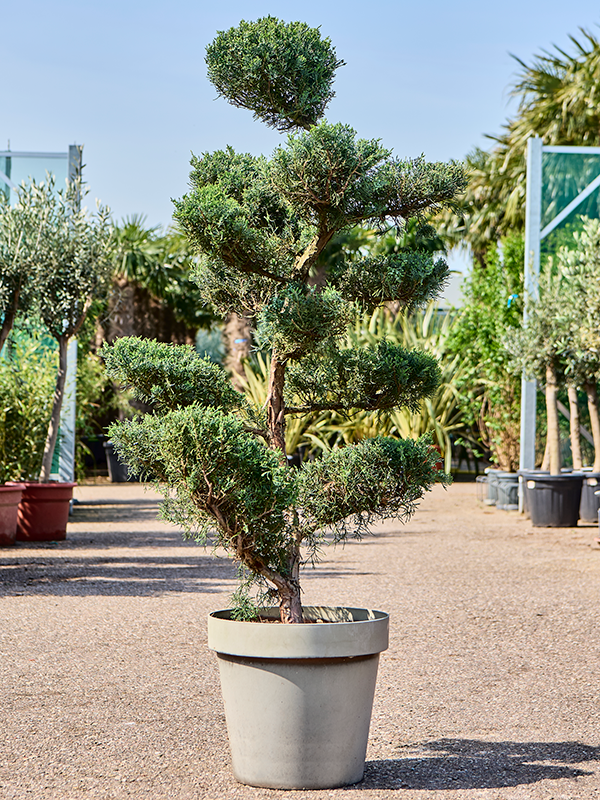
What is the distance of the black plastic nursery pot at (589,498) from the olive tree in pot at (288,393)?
8.15 metres

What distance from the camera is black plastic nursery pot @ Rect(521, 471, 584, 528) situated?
10898mm

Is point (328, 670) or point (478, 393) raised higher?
point (478, 393)

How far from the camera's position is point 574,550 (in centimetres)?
916

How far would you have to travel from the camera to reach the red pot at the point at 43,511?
30.3ft

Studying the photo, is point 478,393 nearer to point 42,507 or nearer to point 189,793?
point 42,507

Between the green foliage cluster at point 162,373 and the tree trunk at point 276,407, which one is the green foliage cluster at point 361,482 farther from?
the green foliage cluster at point 162,373

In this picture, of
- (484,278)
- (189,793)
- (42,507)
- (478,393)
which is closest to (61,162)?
(42,507)

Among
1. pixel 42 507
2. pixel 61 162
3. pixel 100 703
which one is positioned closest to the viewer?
pixel 100 703

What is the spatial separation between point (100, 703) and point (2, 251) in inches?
228

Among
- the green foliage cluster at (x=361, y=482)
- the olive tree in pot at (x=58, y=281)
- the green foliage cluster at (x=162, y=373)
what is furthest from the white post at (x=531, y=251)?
the green foliage cluster at (x=162, y=373)

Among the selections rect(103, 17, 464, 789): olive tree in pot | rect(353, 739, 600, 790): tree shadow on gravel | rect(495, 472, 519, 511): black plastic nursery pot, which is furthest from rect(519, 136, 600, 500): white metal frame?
rect(103, 17, 464, 789): olive tree in pot

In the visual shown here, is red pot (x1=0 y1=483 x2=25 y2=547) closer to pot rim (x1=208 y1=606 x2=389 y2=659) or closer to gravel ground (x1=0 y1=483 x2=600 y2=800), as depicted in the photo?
gravel ground (x1=0 y1=483 x2=600 y2=800)

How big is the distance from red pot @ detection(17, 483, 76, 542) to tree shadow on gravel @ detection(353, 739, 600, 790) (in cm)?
644

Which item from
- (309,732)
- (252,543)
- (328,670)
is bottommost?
(309,732)
